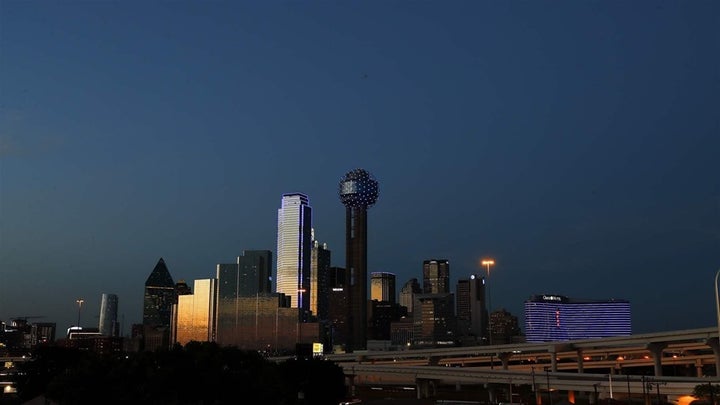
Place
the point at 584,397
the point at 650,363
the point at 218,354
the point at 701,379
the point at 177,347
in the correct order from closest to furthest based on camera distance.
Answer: the point at 218,354, the point at 177,347, the point at 701,379, the point at 584,397, the point at 650,363

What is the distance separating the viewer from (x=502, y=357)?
194 metres

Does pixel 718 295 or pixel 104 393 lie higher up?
pixel 718 295

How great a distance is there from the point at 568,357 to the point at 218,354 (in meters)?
153

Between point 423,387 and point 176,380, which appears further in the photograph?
point 423,387

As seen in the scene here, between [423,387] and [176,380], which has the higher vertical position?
[176,380]


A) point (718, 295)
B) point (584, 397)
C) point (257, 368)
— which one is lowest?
point (584, 397)

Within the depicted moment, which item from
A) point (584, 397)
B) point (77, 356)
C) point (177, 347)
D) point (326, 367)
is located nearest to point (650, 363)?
point (584, 397)

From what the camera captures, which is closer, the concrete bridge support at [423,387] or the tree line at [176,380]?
the tree line at [176,380]

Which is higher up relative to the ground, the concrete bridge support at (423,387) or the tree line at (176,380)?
the tree line at (176,380)

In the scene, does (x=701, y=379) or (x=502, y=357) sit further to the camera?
(x=502, y=357)

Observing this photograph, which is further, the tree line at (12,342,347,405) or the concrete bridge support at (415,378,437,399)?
the concrete bridge support at (415,378,437,399)

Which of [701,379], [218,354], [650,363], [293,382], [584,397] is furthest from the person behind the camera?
[650,363]

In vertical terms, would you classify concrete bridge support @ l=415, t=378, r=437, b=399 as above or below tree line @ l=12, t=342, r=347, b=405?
below

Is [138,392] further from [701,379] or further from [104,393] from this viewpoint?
[701,379]
